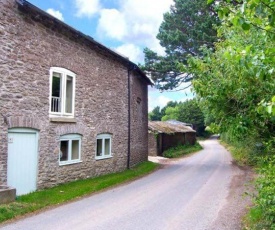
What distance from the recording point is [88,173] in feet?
48.2

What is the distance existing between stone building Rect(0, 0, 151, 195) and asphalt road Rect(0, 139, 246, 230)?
2314 millimetres

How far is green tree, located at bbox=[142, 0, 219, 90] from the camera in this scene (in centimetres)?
2041

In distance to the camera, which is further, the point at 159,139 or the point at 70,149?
the point at 159,139

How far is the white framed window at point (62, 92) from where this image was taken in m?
12.7

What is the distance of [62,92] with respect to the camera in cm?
1310

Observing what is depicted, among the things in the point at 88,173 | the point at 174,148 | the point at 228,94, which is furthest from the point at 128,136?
the point at 174,148

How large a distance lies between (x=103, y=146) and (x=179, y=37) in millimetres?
9729

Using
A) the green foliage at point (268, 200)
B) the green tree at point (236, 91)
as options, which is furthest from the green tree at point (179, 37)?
the green foliage at point (268, 200)

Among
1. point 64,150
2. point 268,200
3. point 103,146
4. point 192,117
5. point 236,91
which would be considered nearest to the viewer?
point 268,200

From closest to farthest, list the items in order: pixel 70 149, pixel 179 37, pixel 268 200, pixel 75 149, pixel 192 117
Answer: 1. pixel 268 200
2. pixel 70 149
3. pixel 75 149
4. pixel 179 37
5. pixel 192 117

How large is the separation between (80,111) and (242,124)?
27.5ft

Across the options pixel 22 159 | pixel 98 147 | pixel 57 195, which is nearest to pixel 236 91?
pixel 57 195

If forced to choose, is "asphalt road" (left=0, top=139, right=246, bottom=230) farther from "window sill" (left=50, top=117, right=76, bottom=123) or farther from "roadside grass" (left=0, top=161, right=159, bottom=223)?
"window sill" (left=50, top=117, right=76, bottom=123)

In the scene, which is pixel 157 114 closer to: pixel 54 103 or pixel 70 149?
pixel 70 149
